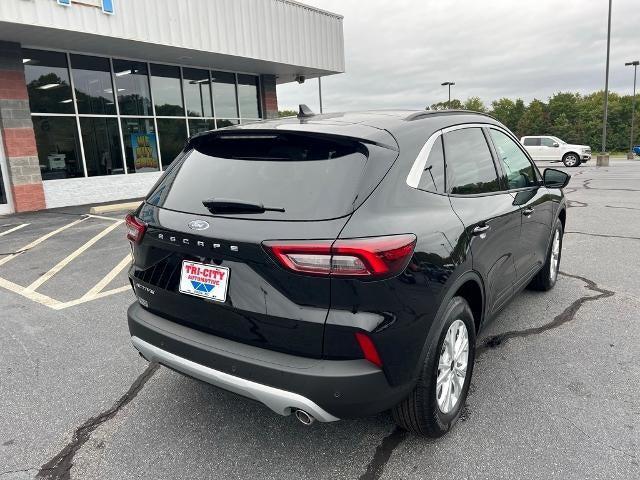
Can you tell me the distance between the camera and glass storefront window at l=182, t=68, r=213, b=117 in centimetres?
1567

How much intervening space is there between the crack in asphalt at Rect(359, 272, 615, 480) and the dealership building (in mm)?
11212

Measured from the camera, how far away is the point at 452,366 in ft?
8.57

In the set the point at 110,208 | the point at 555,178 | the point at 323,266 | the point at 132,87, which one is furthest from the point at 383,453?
the point at 132,87

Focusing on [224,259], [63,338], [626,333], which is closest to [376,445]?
[224,259]

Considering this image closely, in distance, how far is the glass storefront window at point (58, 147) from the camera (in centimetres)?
1234

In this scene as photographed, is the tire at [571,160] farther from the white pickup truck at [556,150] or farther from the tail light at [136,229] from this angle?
the tail light at [136,229]

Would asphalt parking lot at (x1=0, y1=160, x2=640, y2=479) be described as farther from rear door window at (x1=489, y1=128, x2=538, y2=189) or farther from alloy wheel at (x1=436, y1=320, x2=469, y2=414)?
rear door window at (x1=489, y1=128, x2=538, y2=189)

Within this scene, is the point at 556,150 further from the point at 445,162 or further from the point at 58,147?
the point at 445,162

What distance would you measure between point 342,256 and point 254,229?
0.44 meters

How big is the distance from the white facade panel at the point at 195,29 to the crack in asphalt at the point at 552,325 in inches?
440

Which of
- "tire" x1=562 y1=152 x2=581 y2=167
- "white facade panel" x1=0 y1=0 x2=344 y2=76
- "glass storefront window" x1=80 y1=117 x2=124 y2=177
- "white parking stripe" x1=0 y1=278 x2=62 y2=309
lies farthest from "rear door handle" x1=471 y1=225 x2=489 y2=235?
"tire" x1=562 y1=152 x2=581 y2=167

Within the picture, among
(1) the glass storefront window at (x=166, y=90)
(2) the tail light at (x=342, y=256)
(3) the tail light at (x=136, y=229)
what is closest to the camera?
(2) the tail light at (x=342, y=256)

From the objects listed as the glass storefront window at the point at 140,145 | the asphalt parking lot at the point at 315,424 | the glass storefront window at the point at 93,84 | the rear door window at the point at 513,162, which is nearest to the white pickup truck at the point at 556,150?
the glass storefront window at the point at 140,145

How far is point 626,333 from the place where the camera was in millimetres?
3795
